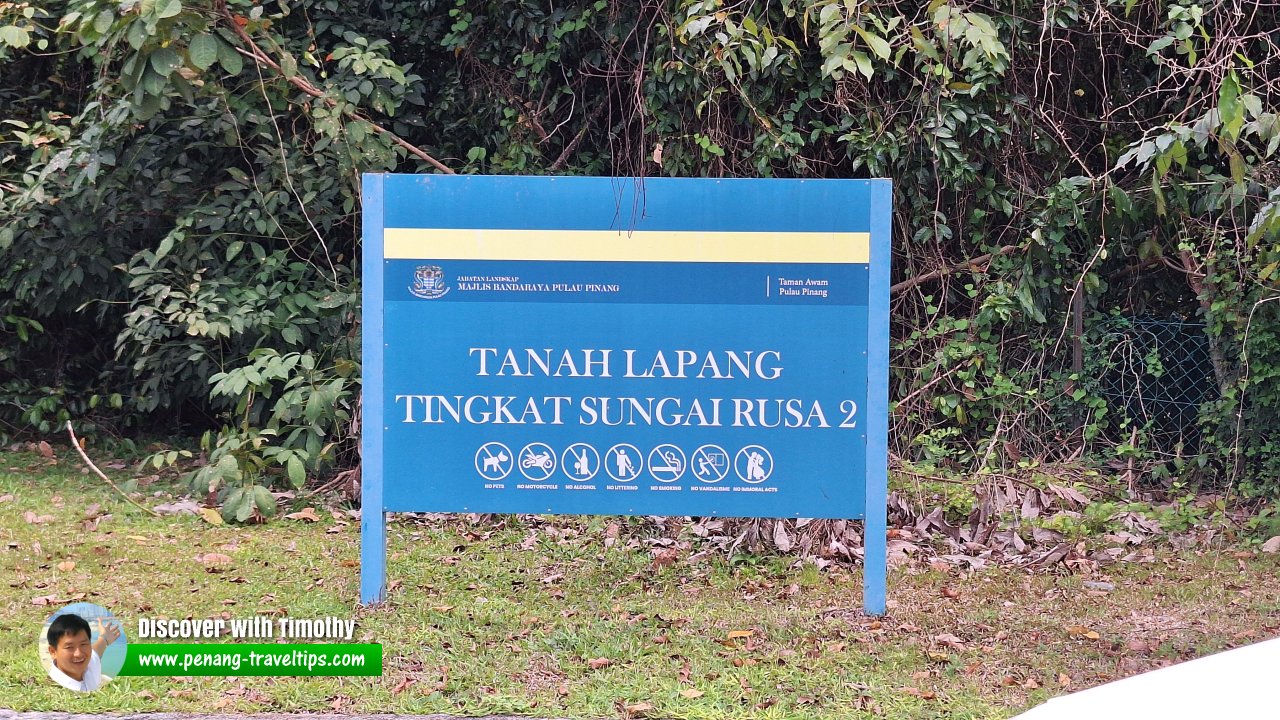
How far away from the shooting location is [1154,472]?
23.4ft

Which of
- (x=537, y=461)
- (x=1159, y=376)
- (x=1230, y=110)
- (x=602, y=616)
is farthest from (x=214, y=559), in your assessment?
(x=1159, y=376)

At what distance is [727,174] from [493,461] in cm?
324

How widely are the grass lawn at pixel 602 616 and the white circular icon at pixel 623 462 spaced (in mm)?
623

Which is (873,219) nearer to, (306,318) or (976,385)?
(976,385)

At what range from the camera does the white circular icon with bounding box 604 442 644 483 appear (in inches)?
195

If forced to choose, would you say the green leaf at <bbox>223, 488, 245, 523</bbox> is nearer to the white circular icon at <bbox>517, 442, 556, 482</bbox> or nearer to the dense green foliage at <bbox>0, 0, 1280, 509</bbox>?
the dense green foliage at <bbox>0, 0, 1280, 509</bbox>

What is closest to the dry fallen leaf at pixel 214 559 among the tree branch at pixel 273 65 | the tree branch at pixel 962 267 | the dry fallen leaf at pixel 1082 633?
the tree branch at pixel 273 65

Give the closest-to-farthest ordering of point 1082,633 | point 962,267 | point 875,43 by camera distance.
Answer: point 1082,633
point 875,43
point 962,267

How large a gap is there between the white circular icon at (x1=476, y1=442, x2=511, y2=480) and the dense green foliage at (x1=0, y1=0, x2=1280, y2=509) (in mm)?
2084

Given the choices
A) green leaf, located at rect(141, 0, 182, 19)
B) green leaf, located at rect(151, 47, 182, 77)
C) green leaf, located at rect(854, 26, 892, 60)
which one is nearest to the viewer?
green leaf, located at rect(854, 26, 892, 60)

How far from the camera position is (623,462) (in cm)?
495

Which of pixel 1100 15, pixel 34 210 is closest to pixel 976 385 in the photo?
pixel 1100 15

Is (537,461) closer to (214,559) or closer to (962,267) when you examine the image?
(214,559)

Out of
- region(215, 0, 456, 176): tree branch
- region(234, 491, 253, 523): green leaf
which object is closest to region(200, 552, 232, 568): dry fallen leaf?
region(234, 491, 253, 523): green leaf
